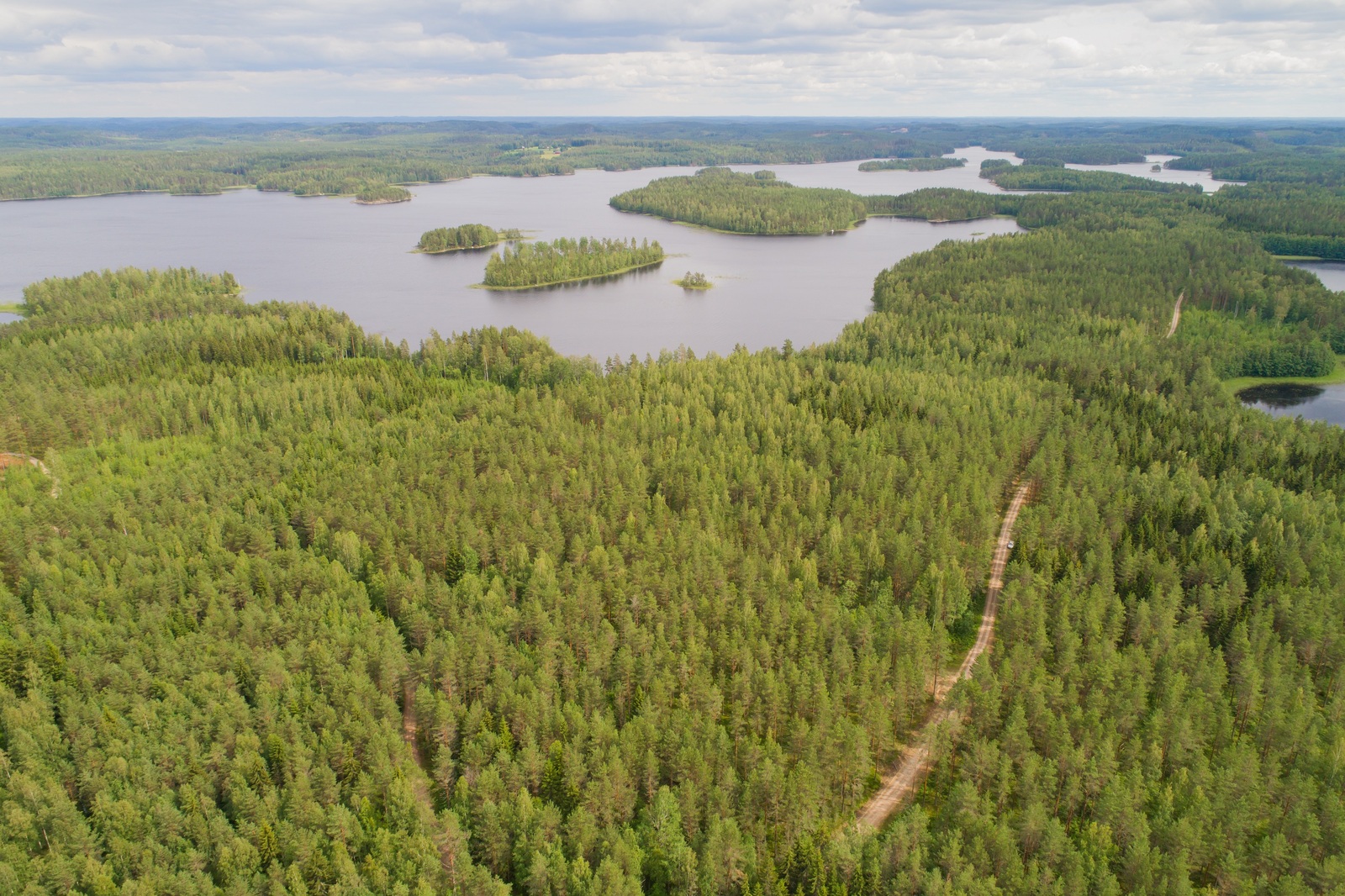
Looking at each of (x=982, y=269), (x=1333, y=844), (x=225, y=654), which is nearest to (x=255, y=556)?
(x=225, y=654)

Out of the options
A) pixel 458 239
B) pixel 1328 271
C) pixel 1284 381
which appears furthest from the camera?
pixel 458 239

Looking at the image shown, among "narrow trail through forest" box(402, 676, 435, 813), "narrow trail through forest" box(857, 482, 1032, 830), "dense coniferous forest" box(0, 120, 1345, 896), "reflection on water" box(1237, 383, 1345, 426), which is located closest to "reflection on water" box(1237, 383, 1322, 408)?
"reflection on water" box(1237, 383, 1345, 426)

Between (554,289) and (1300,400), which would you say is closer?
(1300,400)

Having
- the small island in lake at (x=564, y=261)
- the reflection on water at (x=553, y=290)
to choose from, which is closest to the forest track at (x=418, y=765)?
the reflection on water at (x=553, y=290)

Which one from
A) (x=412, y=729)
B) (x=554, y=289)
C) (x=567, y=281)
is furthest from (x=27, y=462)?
(x=567, y=281)

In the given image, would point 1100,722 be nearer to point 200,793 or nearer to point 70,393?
point 200,793

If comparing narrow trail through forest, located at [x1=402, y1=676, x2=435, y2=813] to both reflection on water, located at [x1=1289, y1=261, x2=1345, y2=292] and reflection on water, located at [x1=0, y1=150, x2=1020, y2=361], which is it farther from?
reflection on water, located at [x1=1289, y1=261, x2=1345, y2=292]

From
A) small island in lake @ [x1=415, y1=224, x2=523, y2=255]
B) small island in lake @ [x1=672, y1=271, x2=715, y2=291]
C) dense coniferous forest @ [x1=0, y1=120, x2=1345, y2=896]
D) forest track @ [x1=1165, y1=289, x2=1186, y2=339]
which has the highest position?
small island in lake @ [x1=415, y1=224, x2=523, y2=255]

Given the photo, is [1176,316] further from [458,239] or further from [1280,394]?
[458,239]
